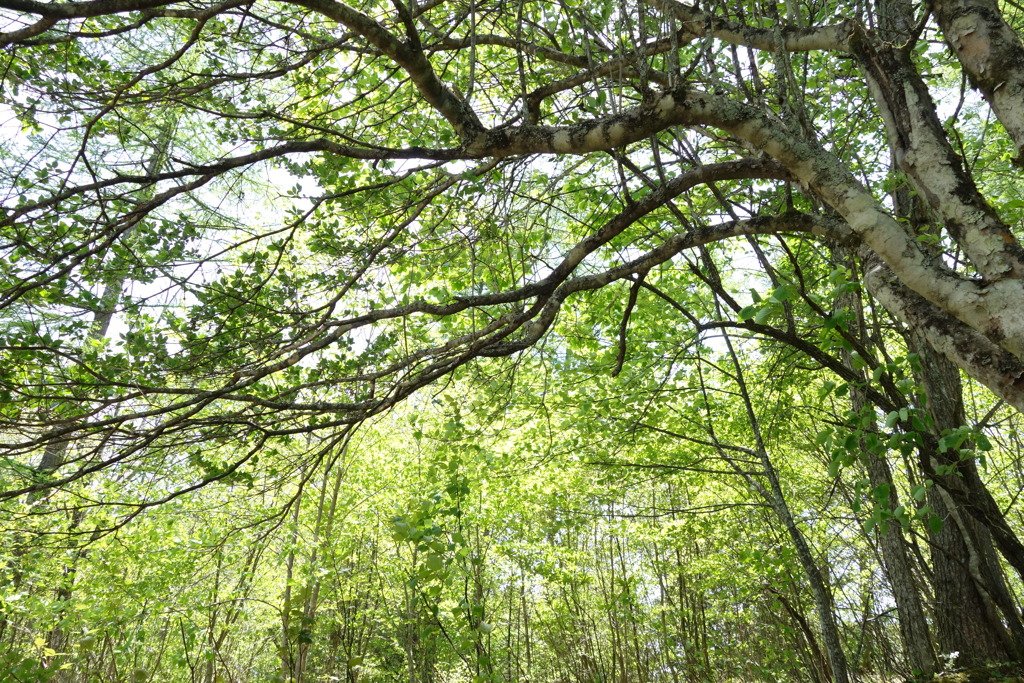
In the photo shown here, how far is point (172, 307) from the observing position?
3059 millimetres

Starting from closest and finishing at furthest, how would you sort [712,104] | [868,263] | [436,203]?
[712,104] → [868,263] → [436,203]

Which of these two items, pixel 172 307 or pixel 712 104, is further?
pixel 172 307

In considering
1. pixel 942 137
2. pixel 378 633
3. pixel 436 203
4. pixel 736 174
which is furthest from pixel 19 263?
pixel 378 633

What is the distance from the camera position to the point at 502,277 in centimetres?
439

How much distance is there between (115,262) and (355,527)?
255 inches

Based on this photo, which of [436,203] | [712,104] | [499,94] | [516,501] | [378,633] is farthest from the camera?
[378,633]

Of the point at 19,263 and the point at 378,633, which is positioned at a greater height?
the point at 19,263

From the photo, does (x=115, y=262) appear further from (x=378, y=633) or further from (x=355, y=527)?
(x=378, y=633)

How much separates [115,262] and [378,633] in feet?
33.7

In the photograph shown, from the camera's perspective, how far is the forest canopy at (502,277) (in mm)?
2033

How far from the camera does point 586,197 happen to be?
4.41 metres

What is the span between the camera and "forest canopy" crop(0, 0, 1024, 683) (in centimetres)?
203

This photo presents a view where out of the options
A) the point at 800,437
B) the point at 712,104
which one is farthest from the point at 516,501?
the point at 712,104

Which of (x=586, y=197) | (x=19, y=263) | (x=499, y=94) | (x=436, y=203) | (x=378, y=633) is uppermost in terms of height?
(x=499, y=94)
